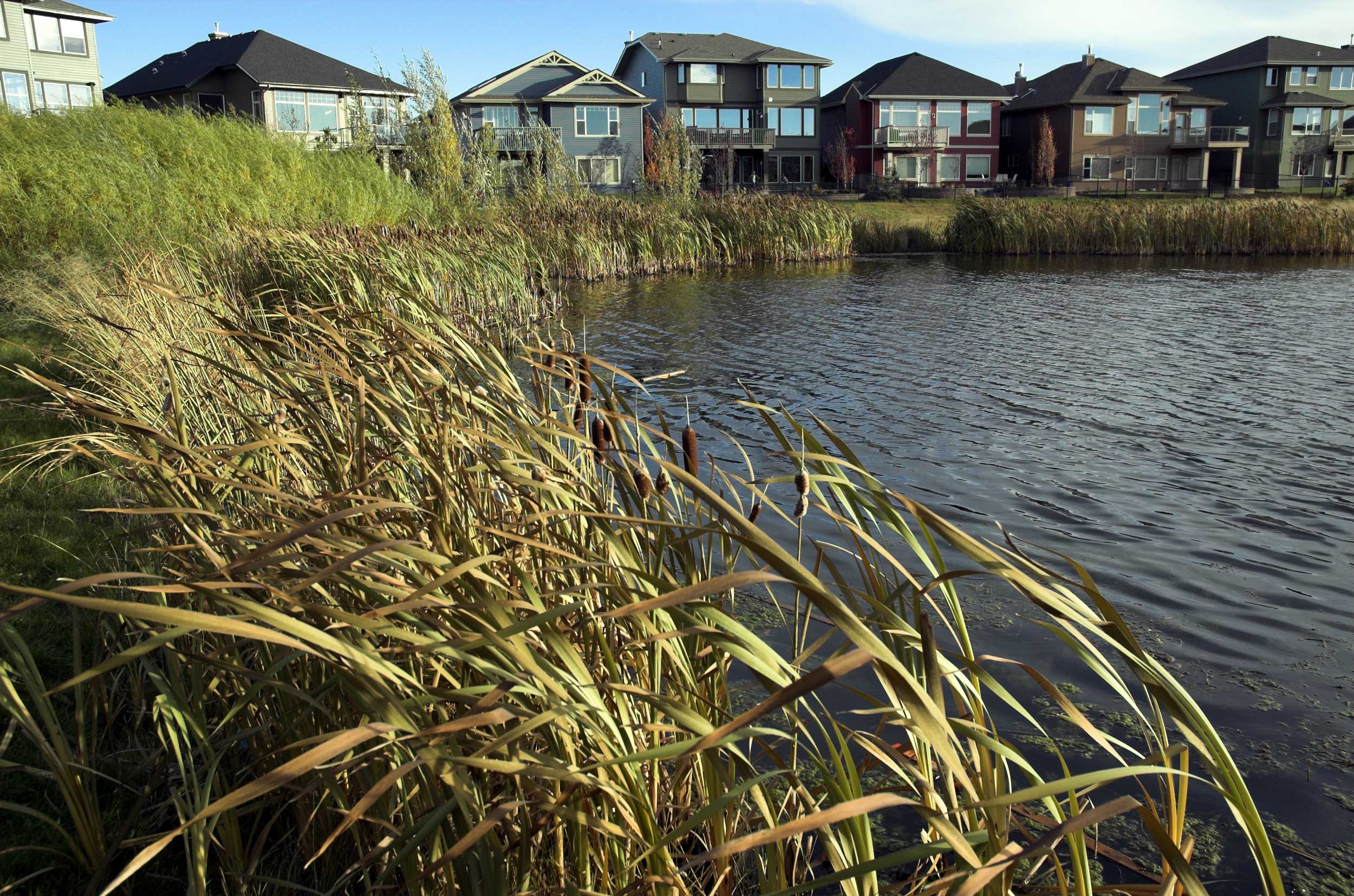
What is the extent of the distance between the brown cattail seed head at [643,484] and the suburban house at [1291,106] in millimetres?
64528

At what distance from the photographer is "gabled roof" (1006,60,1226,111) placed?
2030 inches

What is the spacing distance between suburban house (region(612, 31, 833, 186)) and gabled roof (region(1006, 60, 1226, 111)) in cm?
1234

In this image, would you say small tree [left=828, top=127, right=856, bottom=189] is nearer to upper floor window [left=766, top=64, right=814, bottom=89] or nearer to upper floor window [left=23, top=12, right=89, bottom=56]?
upper floor window [left=766, top=64, right=814, bottom=89]

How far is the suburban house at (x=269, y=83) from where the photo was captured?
1698 inches

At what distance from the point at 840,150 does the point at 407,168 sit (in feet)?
111

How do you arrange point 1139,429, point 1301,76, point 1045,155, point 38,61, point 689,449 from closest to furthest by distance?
point 689,449 → point 1139,429 → point 38,61 → point 1045,155 → point 1301,76

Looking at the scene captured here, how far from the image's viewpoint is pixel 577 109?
47656 mm

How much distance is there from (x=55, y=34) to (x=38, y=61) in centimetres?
147

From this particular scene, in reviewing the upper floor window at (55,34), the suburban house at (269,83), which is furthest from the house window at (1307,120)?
the upper floor window at (55,34)

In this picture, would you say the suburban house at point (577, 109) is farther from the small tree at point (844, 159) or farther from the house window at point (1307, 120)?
the house window at point (1307, 120)

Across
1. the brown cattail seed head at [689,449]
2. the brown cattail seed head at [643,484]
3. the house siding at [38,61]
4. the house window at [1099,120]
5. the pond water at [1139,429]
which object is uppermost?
the house siding at [38,61]

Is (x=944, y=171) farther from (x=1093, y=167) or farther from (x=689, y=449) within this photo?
(x=689, y=449)

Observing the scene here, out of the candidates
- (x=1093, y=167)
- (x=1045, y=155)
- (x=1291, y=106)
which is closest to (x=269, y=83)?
(x=1045, y=155)

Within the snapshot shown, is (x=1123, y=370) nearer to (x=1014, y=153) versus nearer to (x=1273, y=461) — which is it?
(x=1273, y=461)
